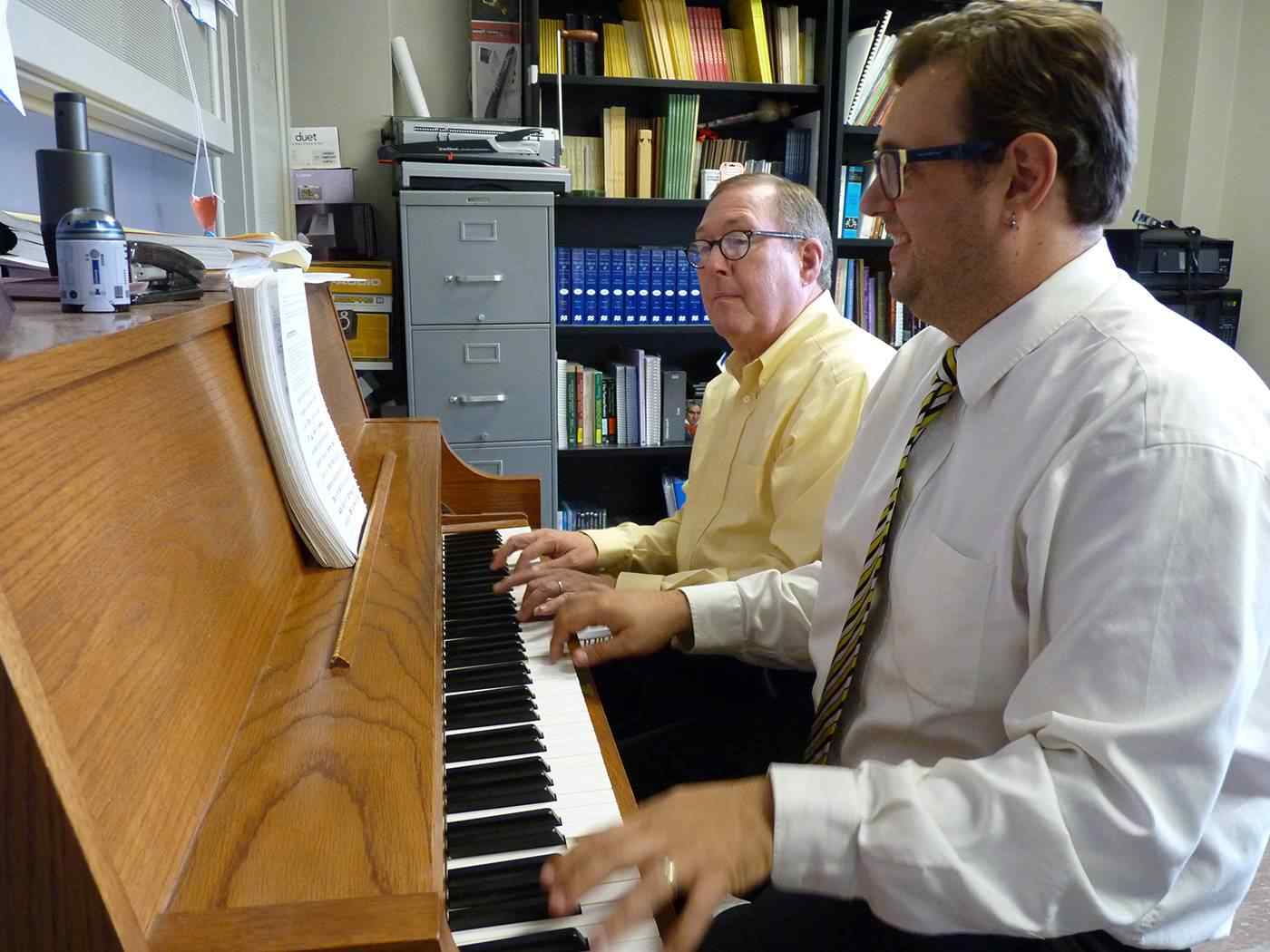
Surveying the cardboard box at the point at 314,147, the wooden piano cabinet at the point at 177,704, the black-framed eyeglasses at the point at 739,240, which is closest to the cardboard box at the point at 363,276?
the cardboard box at the point at 314,147

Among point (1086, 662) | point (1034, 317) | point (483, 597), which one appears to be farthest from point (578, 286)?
point (1086, 662)

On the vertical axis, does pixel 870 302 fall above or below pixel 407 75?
below

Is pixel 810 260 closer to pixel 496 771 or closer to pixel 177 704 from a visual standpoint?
pixel 496 771

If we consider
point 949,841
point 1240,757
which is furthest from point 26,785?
point 1240,757

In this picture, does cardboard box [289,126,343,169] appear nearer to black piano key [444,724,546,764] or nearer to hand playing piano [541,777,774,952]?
black piano key [444,724,546,764]

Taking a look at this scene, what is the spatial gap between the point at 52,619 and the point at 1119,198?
3.11 ft

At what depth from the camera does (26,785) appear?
419 mm

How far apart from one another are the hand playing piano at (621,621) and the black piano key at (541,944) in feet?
1.52

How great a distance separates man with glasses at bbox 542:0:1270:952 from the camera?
711mm

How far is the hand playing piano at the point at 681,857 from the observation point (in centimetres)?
66

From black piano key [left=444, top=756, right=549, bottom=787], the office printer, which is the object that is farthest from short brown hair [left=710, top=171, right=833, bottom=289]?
the office printer

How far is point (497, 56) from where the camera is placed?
3205mm

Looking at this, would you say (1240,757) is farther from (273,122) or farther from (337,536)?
(273,122)

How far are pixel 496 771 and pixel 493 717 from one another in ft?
0.36
